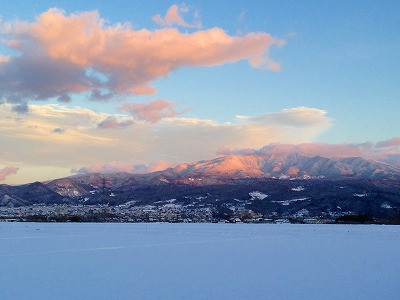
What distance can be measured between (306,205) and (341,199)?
39.6 ft

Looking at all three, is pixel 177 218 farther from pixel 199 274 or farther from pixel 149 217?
pixel 199 274

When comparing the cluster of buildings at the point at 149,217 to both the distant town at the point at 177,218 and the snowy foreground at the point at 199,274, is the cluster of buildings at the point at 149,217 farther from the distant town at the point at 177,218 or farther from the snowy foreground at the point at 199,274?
the snowy foreground at the point at 199,274

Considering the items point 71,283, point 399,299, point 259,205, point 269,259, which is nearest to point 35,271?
point 71,283

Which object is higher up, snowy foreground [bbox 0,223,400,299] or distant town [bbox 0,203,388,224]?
snowy foreground [bbox 0,223,400,299]

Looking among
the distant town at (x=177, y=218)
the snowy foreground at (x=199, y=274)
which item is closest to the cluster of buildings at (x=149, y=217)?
the distant town at (x=177, y=218)

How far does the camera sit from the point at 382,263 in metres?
27.3

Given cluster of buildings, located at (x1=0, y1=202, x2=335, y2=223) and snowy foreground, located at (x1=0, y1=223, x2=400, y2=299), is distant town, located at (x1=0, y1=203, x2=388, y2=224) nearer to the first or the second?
cluster of buildings, located at (x1=0, y1=202, x2=335, y2=223)

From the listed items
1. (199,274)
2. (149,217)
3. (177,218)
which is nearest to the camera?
(199,274)

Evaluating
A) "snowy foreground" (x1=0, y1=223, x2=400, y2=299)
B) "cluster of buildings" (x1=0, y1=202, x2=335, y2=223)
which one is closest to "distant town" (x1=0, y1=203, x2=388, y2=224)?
"cluster of buildings" (x1=0, y1=202, x2=335, y2=223)

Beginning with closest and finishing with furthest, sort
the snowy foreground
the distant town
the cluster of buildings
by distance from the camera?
1. the snowy foreground
2. the distant town
3. the cluster of buildings

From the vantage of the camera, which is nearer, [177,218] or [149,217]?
[177,218]

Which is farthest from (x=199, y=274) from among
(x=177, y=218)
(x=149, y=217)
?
(x=149, y=217)

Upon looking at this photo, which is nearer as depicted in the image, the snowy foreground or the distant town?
the snowy foreground

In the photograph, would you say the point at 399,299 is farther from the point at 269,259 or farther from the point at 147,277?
the point at 269,259
